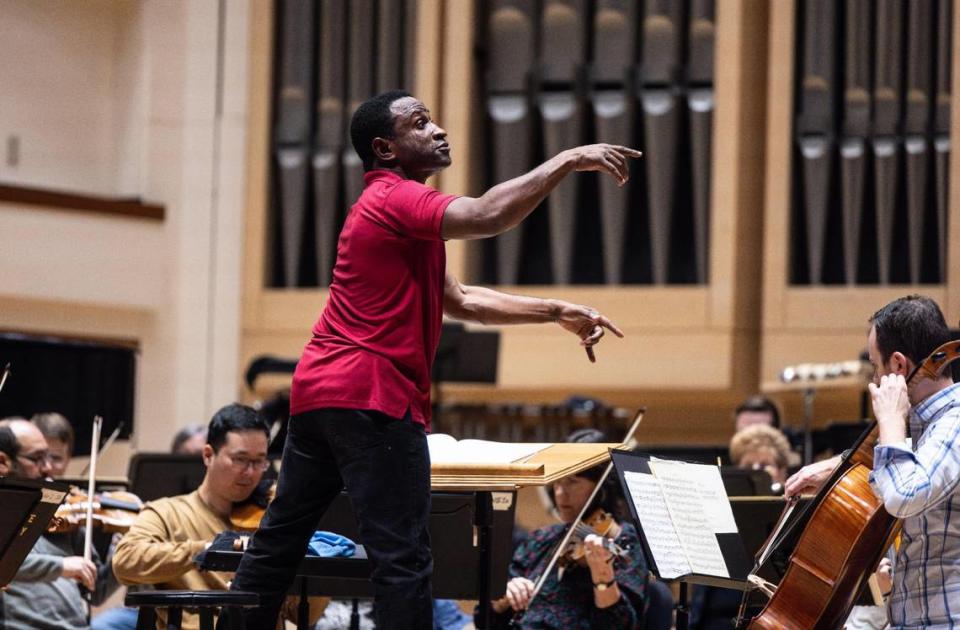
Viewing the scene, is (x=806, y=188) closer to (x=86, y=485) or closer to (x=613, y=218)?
(x=613, y=218)

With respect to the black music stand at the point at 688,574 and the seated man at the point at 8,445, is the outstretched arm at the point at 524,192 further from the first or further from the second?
the seated man at the point at 8,445

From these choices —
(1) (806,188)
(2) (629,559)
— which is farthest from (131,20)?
(2) (629,559)

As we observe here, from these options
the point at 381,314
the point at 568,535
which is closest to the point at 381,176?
the point at 381,314

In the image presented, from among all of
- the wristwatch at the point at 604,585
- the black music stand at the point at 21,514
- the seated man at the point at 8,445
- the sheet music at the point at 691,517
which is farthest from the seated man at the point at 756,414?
the black music stand at the point at 21,514

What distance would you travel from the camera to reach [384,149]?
3.45m

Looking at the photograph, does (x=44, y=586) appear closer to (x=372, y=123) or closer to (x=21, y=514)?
(x=21, y=514)

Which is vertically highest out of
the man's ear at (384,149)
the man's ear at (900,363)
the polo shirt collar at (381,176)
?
the man's ear at (384,149)

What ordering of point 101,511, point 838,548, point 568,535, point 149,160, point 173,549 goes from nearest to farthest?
point 838,548 → point 173,549 → point 568,535 → point 101,511 → point 149,160

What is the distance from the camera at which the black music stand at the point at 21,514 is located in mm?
3770

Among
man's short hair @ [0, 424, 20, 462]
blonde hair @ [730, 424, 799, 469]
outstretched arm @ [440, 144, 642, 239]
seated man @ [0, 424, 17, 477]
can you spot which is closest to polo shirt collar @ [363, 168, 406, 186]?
outstretched arm @ [440, 144, 642, 239]

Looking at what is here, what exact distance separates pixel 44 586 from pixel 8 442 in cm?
58

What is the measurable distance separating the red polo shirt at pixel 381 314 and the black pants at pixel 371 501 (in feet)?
0.16

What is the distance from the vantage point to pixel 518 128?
8.61 metres

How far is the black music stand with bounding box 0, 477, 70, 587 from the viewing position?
3770 mm
